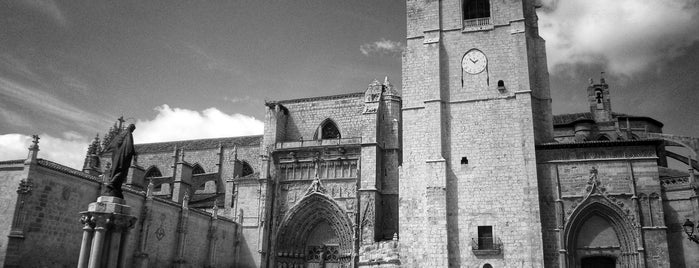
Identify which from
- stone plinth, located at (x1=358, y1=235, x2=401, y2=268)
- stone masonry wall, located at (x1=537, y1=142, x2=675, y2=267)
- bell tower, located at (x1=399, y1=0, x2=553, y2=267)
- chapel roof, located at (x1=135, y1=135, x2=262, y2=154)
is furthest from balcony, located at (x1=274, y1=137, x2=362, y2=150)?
stone masonry wall, located at (x1=537, y1=142, x2=675, y2=267)

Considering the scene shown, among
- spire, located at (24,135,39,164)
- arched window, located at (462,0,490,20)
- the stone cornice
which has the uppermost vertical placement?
arched window, located at (462,0,490,20)

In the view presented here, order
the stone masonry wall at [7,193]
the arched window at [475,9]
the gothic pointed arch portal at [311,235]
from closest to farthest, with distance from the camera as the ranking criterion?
the stone masonry wall at [7,193] → the arched window at [475,9] → the gothic pointed arch portal at [311,235]

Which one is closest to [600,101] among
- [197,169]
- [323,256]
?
[323,256]

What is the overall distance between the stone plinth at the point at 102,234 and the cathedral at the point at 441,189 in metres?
7.61

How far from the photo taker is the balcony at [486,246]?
21.9 meters

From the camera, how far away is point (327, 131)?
34.0 meters

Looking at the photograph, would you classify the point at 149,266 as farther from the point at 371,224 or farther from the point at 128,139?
the point at 128,139

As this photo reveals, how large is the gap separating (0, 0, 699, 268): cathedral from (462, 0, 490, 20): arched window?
6cm

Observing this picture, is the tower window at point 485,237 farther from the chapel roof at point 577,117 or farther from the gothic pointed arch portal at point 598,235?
the chapel roof at point 577,117

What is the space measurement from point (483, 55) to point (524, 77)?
2249mm

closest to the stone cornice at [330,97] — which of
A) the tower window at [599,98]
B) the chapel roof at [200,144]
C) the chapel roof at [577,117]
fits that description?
the chapel roof at [200,144]

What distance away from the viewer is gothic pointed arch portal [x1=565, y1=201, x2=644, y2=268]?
68.6 ft

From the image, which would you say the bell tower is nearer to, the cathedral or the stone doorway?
the cathedral

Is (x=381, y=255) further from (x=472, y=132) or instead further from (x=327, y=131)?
(x=327, y=131)
